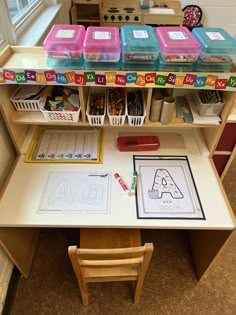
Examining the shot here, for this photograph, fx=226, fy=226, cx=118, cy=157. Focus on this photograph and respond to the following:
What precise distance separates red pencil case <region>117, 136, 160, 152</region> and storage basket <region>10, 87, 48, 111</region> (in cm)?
41

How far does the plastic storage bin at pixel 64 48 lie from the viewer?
78cm

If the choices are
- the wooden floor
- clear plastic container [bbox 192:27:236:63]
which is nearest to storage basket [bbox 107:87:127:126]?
clear plastic container [bbox 192:27:236:63]

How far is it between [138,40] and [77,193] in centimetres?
64

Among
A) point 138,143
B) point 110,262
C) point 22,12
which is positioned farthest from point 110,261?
point 22,12

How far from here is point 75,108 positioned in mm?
958

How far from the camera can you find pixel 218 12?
9.00 ft

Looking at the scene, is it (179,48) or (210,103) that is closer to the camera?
(179,48)

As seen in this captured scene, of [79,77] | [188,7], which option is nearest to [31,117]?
[79,77]

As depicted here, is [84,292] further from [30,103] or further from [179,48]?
[179,48]

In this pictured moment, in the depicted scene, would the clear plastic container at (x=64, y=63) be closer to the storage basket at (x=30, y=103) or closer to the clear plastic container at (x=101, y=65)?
the clear plastic container at (x=101, y=65)

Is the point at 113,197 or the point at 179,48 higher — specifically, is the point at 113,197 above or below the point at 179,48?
below

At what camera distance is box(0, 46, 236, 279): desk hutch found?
820mm

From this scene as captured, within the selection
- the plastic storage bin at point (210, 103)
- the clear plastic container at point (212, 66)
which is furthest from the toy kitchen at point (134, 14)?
the clear plastic container at point (212, 66)

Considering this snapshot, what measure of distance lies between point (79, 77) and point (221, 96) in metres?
0.59
